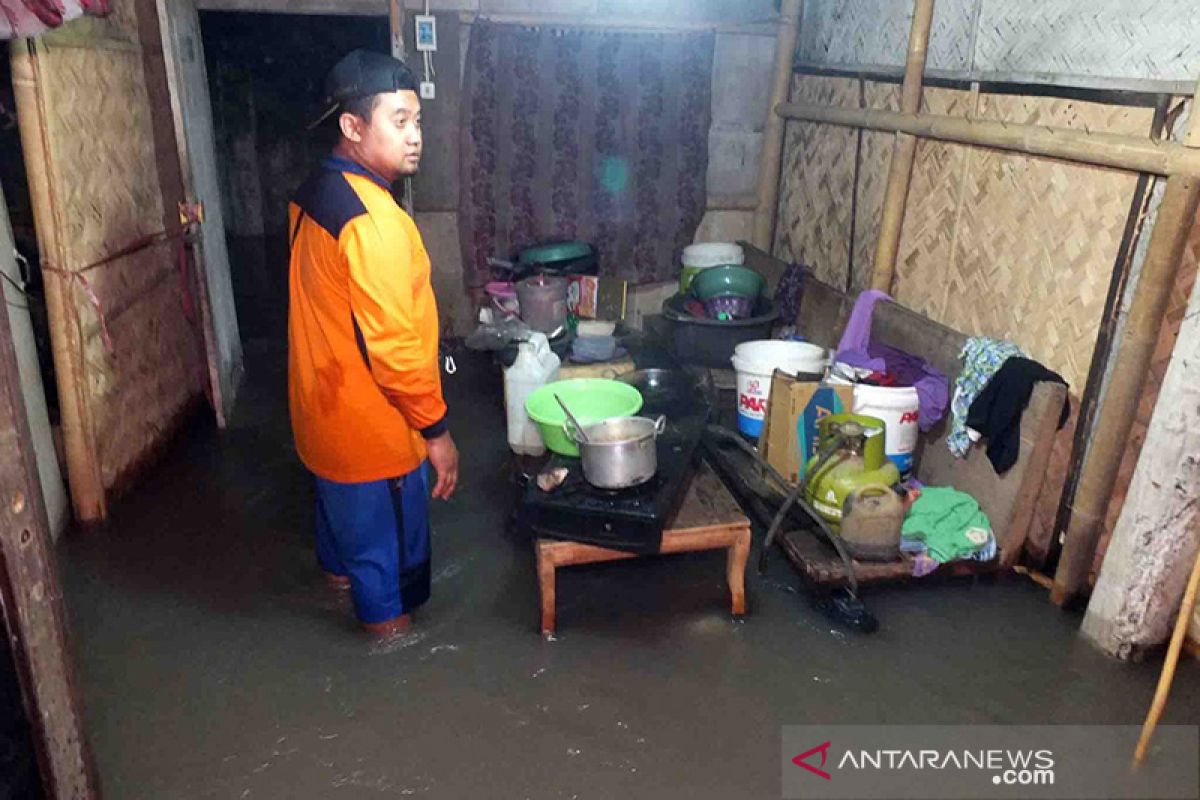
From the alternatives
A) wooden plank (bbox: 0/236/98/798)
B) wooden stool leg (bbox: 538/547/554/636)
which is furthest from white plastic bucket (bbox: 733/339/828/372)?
wooden plank (bbox: 0/236/98/798)

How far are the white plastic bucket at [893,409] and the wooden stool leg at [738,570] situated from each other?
959mm

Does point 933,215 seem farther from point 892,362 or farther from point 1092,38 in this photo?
point 1092,38

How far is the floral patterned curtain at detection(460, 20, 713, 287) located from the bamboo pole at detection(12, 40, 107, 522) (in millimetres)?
2912

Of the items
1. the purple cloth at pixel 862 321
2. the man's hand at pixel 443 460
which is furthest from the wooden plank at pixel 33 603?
the purple cloth at pixel 862 321

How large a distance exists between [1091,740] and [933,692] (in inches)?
18.3

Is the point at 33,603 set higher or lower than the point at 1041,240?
lower

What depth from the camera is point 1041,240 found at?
3504 millimetres

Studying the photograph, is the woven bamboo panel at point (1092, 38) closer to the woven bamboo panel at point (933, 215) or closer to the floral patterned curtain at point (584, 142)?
the woven bamboo panel at point (933, 215)

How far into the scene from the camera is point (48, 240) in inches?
138

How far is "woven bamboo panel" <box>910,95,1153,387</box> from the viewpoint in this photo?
10.5 ft

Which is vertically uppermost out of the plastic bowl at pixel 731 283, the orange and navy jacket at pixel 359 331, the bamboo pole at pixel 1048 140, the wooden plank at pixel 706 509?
the bamboo pole at pixel 1048 140

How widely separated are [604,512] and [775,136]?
4115mm

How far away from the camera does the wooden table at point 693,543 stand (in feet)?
9.71

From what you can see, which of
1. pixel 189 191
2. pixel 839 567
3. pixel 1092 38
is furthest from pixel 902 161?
pixel 189 191
